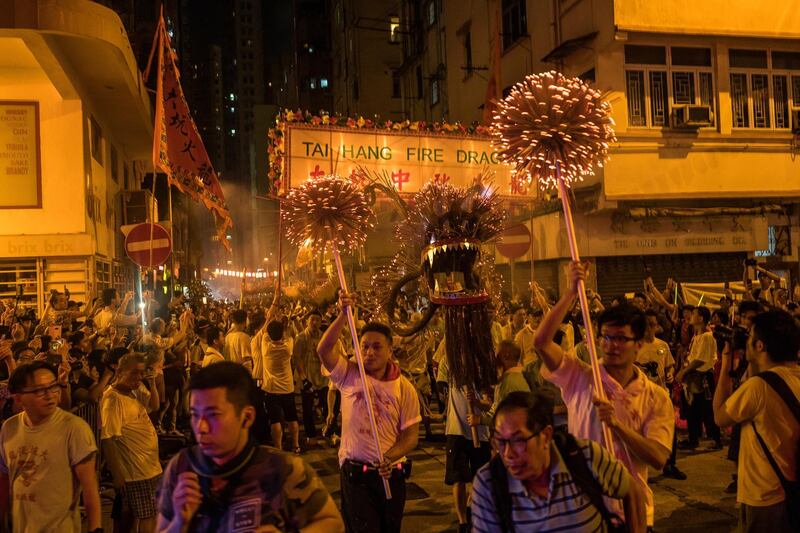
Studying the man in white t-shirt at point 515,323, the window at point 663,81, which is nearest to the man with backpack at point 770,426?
the man in white t-shirt at point 515,323

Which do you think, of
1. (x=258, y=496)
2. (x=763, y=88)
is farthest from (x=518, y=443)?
(x=763, y=88)

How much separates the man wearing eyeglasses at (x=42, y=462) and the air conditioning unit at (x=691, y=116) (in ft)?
57.8

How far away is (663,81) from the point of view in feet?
61.3

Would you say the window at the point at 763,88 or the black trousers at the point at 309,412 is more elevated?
the window at the point at 763,88

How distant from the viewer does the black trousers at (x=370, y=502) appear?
4949 mm

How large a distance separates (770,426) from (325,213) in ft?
11.8

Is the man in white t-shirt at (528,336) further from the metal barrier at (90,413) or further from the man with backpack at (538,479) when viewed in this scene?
the man with backpack at (538,479)

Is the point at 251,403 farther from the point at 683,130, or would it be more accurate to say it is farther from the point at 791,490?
the point at 683,130

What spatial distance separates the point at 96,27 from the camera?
48.3ft

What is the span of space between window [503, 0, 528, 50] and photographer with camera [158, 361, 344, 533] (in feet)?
70.1

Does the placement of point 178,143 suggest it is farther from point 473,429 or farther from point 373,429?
point 373,429

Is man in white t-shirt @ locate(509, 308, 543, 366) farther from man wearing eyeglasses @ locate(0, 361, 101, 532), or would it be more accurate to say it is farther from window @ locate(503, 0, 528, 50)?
window @ locate(503, 0, 528, 50)

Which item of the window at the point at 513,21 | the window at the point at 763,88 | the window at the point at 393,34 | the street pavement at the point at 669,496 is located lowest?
the street pavement at the point at 669,496

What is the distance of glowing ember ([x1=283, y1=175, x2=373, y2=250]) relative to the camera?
19.3ft
